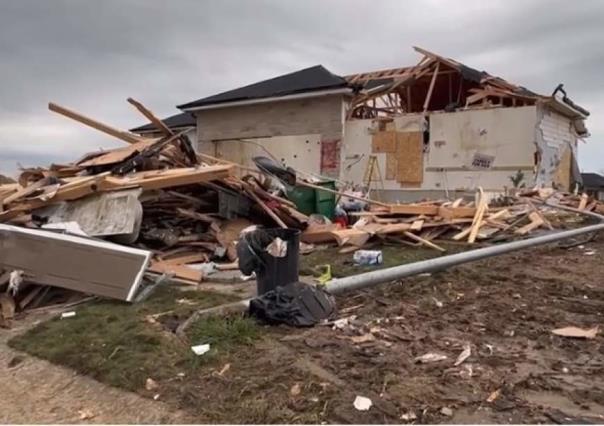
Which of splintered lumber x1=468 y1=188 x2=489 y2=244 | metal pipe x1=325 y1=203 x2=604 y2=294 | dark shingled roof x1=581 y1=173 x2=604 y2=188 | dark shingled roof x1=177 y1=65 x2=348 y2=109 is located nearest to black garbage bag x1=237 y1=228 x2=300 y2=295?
metal pipe x1=325 y1=203 x2=604 y2=294

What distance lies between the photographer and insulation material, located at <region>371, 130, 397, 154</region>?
54.0 feet

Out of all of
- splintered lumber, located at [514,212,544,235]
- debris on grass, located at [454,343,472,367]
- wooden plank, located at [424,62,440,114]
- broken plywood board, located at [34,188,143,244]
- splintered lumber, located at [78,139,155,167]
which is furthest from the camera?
wooden plank, located at [424,62,440,114]

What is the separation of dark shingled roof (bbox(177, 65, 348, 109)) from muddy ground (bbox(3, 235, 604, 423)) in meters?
12.8

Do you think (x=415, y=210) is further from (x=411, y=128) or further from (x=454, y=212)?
(x=411, y=128)

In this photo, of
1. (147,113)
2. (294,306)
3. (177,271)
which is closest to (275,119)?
(147,113)

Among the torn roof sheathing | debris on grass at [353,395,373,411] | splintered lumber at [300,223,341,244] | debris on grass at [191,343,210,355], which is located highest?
the torn roof sheathing

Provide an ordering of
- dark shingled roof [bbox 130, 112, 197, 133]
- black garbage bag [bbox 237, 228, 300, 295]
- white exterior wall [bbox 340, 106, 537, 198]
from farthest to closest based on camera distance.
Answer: dark shingled roof [bbox 130, 112, 197, 133], white exterior wall [bbox 340, 106, 537, 198], black garbage bag [bbox 237, 228, 300, 295]

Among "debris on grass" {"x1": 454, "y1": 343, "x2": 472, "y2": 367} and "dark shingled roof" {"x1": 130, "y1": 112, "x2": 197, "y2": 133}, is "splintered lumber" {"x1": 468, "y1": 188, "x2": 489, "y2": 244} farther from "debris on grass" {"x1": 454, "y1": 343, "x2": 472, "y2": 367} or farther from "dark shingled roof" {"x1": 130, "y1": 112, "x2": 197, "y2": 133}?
"dark shingled roof" {"x1": 130, "y1": 112, "x2": 197, "y2": 133}

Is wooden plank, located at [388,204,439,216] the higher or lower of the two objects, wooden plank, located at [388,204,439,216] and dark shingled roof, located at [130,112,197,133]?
the lower

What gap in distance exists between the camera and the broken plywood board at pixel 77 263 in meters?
5.11

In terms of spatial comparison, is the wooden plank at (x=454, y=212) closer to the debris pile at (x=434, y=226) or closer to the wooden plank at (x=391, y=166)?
the debris pile at (x=434, y=226)

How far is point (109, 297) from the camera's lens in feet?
16.7

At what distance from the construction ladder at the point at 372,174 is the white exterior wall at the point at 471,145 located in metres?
0.13

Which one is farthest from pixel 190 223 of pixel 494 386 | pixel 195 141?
pixel 195 141
